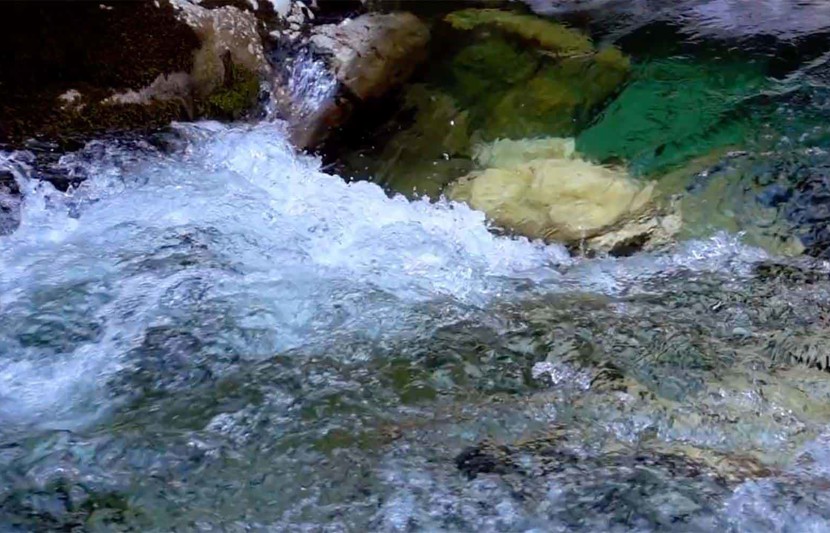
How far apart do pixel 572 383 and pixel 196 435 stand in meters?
1.28

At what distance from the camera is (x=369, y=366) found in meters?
3.21

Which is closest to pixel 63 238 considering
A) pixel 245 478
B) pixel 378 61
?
pixel 245 478

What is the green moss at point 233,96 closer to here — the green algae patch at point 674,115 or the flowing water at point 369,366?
the flowing water at point 369,366

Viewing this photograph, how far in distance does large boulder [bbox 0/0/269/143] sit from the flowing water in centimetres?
18

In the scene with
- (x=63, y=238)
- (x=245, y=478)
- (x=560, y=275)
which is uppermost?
(x=63, y=238)

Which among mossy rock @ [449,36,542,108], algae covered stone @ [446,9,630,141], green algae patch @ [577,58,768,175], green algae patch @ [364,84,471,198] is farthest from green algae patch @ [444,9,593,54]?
green algae patch @ [364,84,471,198]

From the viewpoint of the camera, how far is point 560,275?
13.1 ft

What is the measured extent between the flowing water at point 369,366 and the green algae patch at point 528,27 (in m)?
1.45

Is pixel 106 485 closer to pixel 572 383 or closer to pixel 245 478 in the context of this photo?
pixel 245 478

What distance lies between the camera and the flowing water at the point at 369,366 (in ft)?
8.53

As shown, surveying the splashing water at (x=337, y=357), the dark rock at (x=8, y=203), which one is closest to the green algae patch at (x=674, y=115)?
the splashing water at (x=337, y=357)

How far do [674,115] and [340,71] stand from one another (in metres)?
1.83

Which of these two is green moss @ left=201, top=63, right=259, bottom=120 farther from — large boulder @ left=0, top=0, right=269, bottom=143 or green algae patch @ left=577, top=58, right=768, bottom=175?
green algae patch @ left=577, top=58, right=768, bottom=175

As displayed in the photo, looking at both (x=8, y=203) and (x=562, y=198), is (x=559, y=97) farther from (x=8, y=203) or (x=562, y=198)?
(x=8, y=203)
